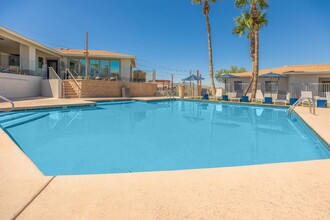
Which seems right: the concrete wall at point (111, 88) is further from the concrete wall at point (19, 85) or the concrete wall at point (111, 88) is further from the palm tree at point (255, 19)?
the palm tree at point (255, 19)

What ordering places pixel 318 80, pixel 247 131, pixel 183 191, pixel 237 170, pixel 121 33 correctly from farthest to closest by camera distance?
pixel 121 33 < pixel 318 80 < pixel 247 131 < pixel 237 170 < pixel 183 191

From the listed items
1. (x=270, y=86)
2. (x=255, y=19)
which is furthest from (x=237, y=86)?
(x=255, y=19)

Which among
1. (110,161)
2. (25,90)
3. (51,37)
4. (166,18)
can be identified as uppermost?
(166,18)

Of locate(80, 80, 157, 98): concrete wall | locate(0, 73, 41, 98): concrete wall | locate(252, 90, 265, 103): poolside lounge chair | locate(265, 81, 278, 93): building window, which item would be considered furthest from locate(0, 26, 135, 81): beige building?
locate(265, 81, 278, 93): building window

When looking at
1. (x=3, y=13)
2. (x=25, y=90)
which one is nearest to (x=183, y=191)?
(x=25, y=90)

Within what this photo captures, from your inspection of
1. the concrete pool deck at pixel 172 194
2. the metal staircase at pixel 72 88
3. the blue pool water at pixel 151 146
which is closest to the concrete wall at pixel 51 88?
the metal staircase at pixel 72 88

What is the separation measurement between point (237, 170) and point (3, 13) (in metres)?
25.7

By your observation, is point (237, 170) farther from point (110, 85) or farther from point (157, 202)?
point (110, 85)

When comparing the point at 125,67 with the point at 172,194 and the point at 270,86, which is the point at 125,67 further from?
the point at 172,194

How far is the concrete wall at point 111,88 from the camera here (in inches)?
692

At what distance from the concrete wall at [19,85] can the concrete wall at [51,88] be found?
0.53m

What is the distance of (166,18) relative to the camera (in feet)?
83.6

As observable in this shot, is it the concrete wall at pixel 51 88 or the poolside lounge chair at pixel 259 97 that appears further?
the concrete wall at pixel 51 88

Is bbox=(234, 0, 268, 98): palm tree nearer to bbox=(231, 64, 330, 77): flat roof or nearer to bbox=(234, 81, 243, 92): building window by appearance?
bbox=(231, 64, 330, 77): flat roof
